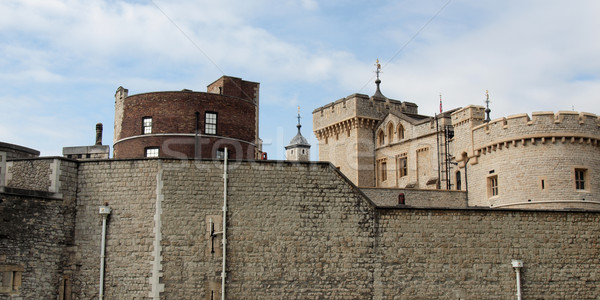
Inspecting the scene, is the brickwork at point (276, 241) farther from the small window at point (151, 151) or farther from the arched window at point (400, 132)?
the arched window at point (400, 132)

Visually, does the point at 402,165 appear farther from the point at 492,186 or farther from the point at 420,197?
the point at 492,186

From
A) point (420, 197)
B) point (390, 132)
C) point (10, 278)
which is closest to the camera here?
point (10, 278)

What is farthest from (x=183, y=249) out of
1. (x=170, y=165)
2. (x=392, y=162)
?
(x=392, y=162)

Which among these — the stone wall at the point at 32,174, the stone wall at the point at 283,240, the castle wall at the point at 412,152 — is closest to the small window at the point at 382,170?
the castle wall at the point at 412,152

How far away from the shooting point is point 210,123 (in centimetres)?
3259

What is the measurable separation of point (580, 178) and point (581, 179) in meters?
0.07

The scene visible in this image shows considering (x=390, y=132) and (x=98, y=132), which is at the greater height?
(x=390, y=132)

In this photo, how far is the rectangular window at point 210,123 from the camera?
32.5m

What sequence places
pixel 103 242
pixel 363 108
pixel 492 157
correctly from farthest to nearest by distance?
pixel 363 108
pixel 492 157
pixel 103 242

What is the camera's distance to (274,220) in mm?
23656

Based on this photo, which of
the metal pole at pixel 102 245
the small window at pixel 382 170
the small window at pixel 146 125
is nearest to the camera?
the metal pole at pixel 102 245

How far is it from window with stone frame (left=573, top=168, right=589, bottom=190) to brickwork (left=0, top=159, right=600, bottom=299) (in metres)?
9.12

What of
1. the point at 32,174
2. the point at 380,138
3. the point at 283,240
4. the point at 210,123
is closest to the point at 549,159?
the point at 283,240

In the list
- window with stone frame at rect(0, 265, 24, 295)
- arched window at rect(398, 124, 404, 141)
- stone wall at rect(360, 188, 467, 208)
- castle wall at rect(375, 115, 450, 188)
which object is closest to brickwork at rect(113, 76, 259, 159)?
stone wall at rect(360, 188, 467, 208)
